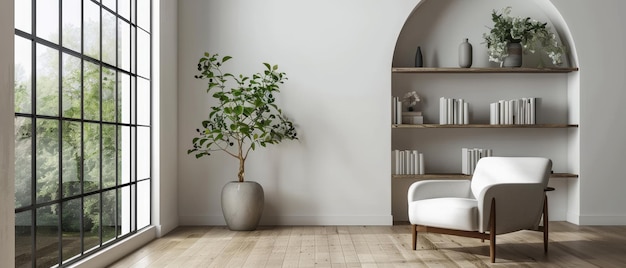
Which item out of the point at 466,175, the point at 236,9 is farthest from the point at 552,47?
the point at 236,9

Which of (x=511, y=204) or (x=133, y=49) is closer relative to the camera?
(x=511, y=204)

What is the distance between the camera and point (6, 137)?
110 inches

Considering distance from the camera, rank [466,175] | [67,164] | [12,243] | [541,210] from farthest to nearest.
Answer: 1. [466,175]
2. [541,210]
3. [67,164]
4. [12,243]

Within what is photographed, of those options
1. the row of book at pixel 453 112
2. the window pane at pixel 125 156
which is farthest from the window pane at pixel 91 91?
the row of book at pixel 453 112

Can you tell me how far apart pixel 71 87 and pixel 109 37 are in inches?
31.4

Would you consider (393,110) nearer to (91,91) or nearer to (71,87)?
(91,91)

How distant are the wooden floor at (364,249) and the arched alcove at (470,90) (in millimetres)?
918

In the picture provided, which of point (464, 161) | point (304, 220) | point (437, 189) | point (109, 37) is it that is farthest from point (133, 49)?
point (464, 161)

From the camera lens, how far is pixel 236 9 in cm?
625

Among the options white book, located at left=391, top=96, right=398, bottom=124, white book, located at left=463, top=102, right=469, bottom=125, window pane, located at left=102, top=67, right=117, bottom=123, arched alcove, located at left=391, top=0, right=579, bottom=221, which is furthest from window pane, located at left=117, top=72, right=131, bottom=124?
white book, located at left=463, top=102, right=469, bottom=125

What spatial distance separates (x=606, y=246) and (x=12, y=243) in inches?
171

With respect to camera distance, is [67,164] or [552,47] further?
[552,47]

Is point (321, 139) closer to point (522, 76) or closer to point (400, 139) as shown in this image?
point (400, 139)

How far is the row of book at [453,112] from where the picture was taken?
6188 mm
